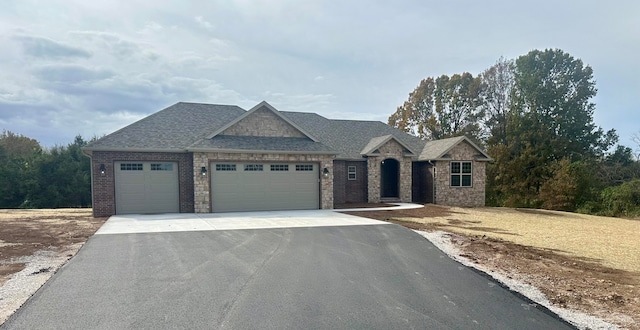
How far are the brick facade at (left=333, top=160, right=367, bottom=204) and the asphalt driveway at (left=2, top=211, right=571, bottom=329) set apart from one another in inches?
461

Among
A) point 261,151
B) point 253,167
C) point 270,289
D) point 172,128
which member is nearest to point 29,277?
point 270,289

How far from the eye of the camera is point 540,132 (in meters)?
32.9

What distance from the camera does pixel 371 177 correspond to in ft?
74.3

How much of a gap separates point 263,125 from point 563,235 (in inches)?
515

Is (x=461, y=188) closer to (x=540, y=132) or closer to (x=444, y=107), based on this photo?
(x=540, y=132)

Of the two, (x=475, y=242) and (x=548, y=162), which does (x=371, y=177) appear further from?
(x=548, y=162)

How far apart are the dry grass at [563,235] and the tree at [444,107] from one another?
23.5 metres

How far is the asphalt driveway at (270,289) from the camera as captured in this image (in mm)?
4844

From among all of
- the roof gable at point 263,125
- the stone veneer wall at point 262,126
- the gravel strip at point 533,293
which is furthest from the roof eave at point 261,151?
the gravel strip at point 533,293

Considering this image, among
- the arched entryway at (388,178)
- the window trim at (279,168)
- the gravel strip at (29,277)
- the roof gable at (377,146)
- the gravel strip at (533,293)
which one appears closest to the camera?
the gravel strip at (533,293)

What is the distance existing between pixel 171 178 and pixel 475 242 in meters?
12.6

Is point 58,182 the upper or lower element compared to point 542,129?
lower

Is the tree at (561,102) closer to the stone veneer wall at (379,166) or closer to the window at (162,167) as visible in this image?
the stone veneer wall at (379,166)

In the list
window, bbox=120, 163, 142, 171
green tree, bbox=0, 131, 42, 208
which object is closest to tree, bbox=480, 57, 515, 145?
window, bbox=120, 163, 142, 171
